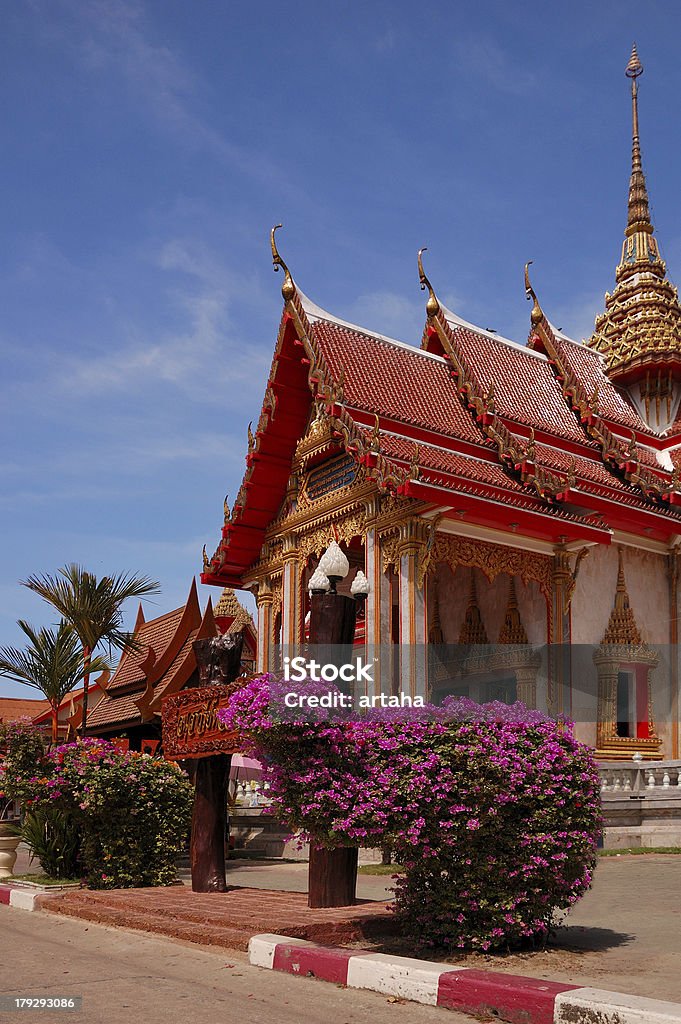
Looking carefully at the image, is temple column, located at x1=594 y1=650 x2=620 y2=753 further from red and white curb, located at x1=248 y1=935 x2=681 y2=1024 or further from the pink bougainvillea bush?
red and white curb, located at x1=248 y1=935 x2=681 y2=1024

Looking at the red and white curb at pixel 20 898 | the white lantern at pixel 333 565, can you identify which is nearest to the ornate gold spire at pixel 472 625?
the red and white curb at pixel 20 898

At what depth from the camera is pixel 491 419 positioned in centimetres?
1738

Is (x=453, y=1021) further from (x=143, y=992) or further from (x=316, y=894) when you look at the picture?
(x=316, y=894)

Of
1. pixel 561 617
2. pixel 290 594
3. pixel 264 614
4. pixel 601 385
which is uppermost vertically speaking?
pixel 601 385

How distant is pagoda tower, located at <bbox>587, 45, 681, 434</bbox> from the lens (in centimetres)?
2131

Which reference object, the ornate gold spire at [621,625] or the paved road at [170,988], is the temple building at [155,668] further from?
the paved road at [170,988]

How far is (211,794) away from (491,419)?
925 cm

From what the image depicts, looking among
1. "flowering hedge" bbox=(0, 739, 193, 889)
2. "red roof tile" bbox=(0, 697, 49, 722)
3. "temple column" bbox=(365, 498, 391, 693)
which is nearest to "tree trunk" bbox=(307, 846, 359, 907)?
"flowering hedge" bbox=(0, 739, 193, 889)

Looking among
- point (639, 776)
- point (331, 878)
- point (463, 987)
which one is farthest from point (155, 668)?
point (463, 987)

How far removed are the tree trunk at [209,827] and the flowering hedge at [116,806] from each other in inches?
56.7

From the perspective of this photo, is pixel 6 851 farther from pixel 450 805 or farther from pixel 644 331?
pixel 644 331

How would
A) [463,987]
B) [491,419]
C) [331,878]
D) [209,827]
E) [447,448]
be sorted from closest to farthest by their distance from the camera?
[463,987], [331,878], [209,827], [447,448], [491,419]

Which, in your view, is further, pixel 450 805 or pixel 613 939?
pixel 613 939

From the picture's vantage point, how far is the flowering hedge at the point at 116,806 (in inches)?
442
